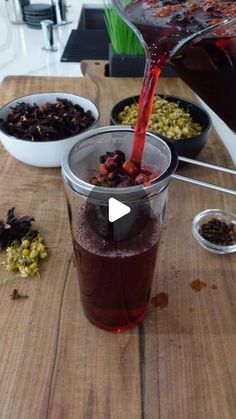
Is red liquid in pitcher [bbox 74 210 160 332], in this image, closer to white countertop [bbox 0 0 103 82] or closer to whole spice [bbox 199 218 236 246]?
whole spice [bbox 199 218 236 246]

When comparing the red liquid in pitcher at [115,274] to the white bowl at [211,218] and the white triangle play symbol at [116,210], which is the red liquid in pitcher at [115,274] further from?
the white bowl at [211,218]

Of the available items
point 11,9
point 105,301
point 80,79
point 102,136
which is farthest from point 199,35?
point 11,9

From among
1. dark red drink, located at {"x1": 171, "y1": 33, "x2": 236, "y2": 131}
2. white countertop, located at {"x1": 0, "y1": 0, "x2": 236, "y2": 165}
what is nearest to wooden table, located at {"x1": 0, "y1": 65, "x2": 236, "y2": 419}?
dark red drink, located at {"x1": 171, "y1": 33, "x2": 236, "y2": 131}

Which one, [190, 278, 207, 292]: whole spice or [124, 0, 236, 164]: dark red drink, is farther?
[190, 278, 207, 292]: whole spice

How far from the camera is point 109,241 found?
483 millimetres

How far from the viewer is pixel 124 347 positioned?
1.74 ft

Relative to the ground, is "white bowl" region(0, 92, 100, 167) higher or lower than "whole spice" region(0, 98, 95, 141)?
lower

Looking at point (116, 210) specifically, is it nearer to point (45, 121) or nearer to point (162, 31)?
point (162, 31)

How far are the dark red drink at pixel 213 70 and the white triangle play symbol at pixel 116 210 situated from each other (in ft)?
0.74

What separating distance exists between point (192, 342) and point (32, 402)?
0.22 m

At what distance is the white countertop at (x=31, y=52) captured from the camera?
5.60ft

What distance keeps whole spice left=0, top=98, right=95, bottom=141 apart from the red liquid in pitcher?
348 mm

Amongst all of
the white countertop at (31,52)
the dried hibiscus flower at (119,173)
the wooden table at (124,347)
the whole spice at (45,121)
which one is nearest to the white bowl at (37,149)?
the whole spice at (45,121)

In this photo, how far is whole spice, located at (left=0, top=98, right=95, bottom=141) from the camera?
2.62 ft
